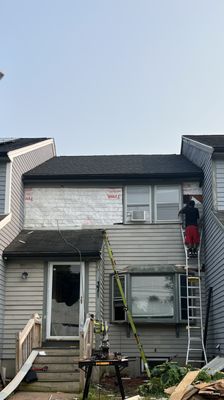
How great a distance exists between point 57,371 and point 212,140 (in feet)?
26.1

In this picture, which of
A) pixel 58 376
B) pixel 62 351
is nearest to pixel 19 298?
pixel 62 351

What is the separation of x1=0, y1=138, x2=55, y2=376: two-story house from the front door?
0.86m

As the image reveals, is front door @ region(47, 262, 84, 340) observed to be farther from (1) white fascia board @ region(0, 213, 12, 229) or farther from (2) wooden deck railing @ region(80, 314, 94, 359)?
(1) white fascia board @ region(0, 213, 12, 229)

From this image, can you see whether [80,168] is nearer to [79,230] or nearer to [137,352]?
[79,230]

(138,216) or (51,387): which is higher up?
(138,216)

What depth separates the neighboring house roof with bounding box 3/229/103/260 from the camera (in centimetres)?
1274

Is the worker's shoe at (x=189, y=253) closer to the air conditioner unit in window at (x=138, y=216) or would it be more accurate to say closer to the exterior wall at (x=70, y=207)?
the air conditioner unit in window at (x=138, y=216)

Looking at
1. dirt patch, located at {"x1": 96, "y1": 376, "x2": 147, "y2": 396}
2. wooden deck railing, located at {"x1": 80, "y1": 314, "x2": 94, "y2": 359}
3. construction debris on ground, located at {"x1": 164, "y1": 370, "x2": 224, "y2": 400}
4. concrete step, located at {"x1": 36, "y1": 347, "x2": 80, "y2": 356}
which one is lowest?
dirt patch, located at {"x1": 96, "y1": 376, "x2": 147, "y2": 396}

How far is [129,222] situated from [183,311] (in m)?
2.96

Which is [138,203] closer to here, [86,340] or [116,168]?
[116,168]

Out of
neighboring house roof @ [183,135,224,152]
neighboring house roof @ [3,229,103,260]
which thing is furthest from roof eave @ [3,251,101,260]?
neighboring house roof @ [183,135,224,152]

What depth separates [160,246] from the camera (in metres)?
14.5

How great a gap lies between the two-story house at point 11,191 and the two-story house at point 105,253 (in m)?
0.21

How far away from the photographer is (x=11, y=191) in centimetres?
1370
